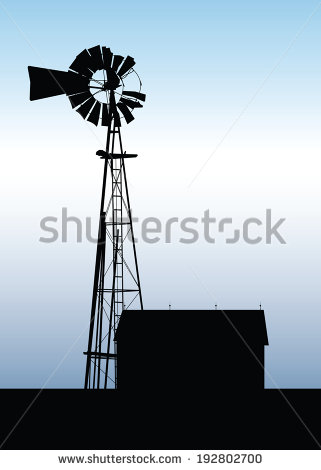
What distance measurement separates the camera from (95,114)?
2048cm

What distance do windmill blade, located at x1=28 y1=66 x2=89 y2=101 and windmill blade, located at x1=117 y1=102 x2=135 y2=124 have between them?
3.73 ft

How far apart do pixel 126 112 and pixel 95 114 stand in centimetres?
100

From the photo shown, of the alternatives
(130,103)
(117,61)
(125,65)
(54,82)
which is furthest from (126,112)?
(54,82)

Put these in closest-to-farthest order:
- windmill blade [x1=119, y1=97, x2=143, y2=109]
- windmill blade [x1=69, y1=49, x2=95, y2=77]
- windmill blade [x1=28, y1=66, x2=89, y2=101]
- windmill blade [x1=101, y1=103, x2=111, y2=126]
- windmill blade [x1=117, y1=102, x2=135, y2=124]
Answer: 1. windmill blade [x1=28, y1=66, x2=89, y2=101]
2. windmill blade [x1=69, y1=49, x2=95, y2=77]
3. windmill blade [x1=101, y1=103, x2=111, y2=126]
4. windmill blade [x1=117, y1=102, x2=135, y2=124]
5. windmill blade [x1=119, y1=97, x2=143, y2=109]

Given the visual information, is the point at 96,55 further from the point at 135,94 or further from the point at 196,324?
the point at 196,324

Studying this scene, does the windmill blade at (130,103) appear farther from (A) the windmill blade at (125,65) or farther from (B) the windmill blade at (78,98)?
(B) the windmill blade at (78,98)

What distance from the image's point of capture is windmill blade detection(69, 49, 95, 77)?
2031 cm

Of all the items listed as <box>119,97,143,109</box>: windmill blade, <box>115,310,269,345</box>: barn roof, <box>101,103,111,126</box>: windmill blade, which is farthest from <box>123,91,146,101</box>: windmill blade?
<box>115,310,269,345</box>: barn roof

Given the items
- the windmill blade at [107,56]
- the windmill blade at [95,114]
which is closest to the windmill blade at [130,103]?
the windmill blade at [95,114]

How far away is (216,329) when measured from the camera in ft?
65.0

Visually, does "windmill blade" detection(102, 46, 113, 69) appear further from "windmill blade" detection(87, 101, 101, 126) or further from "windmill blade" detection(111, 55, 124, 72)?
"windmill blade" detection(87, 101, 101, 126)

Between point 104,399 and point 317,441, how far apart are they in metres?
5.28

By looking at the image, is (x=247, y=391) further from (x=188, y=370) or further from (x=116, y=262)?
(x=116, y=262)

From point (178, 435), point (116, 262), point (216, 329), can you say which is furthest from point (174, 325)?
point (178, 435)
